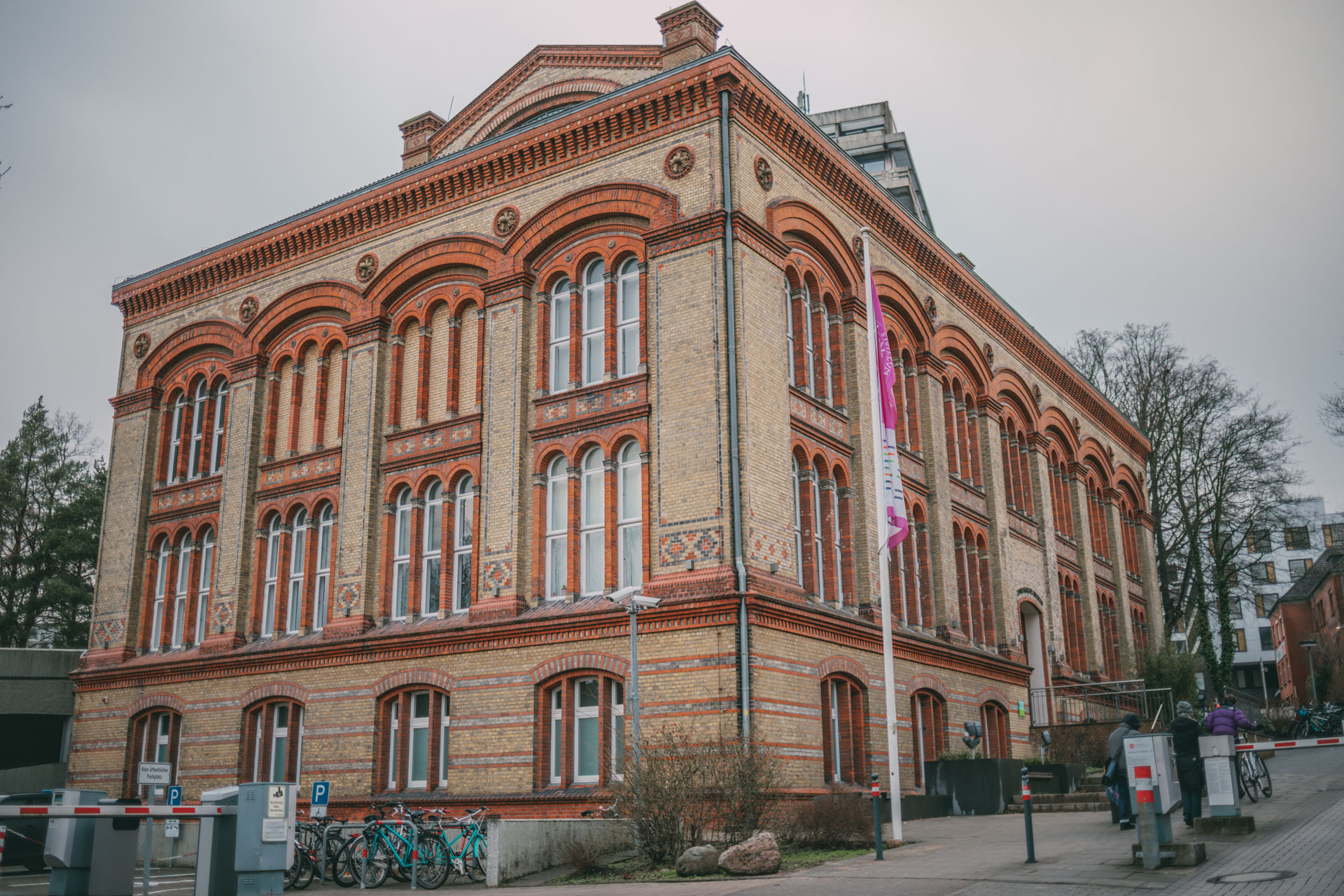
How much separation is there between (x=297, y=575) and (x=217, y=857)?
14849mm

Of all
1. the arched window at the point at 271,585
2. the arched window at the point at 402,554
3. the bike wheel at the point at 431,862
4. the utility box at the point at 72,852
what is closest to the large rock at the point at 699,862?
the bike wheel at the point at 431,862

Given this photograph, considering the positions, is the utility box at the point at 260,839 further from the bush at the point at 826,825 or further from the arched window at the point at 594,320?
the arched window at the point at 594,320

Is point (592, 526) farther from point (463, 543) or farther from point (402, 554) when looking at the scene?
point (402, 554)

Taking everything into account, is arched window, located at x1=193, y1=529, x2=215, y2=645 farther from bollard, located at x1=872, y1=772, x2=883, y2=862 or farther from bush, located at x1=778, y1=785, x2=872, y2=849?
bollard, located at x1=872, y1=772, x2=883, y2=862

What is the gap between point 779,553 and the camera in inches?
805

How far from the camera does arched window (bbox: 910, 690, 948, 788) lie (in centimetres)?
2398

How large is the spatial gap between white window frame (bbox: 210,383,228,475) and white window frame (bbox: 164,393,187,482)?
1278mm

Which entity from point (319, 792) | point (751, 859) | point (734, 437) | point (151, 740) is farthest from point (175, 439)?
point (751, 859)

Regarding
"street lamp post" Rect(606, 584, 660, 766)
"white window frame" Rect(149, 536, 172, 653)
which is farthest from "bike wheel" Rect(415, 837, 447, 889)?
"white window frame" Rect(149, 536, 172, 653)

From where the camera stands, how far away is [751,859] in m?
14.5

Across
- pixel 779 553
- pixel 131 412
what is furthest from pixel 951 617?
pixel 131 412

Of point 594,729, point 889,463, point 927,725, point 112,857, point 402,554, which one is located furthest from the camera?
point 927,725

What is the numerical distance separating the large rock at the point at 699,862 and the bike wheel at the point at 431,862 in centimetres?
379

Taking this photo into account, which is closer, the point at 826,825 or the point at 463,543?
the point at 826,825
